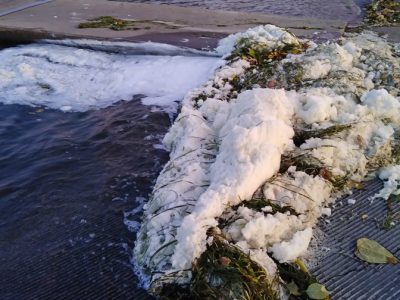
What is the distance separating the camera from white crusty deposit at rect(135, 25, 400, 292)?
2.24 meters

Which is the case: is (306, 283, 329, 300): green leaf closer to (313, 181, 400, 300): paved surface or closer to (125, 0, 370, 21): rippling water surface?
(313, 181, 400, 300): paved surface

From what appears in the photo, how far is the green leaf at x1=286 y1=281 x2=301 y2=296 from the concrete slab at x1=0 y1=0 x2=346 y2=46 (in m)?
3.56

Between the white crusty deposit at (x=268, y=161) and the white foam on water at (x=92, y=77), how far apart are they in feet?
2.48

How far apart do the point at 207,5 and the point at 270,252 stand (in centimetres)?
550

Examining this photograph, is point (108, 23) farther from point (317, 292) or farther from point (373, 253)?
point (317, 292)

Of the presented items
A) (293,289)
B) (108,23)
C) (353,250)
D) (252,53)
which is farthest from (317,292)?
(108,23)

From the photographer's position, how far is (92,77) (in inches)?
190

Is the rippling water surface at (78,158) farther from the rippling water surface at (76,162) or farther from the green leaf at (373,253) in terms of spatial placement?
the green leaf at (373,253)

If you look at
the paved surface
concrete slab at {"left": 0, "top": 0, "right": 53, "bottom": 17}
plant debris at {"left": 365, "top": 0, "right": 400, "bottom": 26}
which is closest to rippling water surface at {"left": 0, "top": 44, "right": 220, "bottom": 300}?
the paved surface

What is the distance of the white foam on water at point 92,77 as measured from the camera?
14.4ft

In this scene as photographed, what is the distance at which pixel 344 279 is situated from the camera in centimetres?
219

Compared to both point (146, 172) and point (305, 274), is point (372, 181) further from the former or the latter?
point (146, 172)

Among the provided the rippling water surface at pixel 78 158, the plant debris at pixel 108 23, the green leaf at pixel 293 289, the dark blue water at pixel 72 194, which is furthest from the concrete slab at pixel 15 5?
the green leaf at pixel 293 289

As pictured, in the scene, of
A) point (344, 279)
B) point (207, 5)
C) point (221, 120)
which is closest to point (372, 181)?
point (344, 279)
